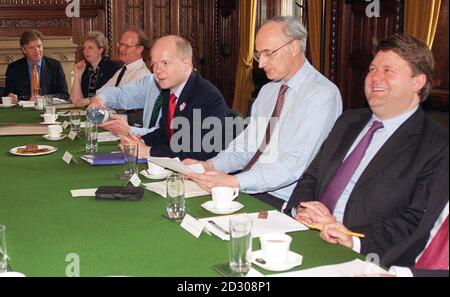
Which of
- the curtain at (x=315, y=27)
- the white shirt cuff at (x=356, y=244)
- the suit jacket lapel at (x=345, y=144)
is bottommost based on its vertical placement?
the white shirt cuff at (x=356, y=244)

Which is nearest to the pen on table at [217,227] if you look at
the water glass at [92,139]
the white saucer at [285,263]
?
the white saucer at [285,263]

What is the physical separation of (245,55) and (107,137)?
162 inches

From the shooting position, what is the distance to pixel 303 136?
2.87 m

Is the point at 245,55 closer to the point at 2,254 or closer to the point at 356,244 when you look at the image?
the point at 356,244

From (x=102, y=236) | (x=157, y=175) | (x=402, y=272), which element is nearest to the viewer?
(x=402, y=272)

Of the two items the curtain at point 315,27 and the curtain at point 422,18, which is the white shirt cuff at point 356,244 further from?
the curtain at point 315,27

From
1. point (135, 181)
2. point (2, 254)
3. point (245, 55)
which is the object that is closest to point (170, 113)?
point (135, 181)

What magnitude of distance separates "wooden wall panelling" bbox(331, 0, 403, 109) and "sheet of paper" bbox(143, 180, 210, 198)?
2994mm

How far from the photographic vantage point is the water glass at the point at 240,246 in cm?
161

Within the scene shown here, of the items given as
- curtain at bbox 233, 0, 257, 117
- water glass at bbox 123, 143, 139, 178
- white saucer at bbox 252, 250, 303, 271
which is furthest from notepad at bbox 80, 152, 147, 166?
curtain at bbox 233, 0, 257, 117

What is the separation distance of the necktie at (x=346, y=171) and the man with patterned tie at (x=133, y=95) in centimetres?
179

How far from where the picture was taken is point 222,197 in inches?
87.5

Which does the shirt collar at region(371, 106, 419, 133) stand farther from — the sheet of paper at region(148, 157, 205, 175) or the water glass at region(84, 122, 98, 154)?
the water glass at region(84, 122, 98, 154)
